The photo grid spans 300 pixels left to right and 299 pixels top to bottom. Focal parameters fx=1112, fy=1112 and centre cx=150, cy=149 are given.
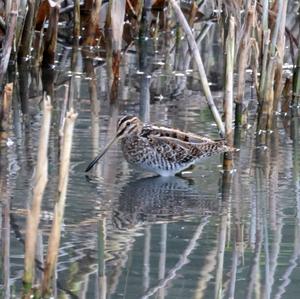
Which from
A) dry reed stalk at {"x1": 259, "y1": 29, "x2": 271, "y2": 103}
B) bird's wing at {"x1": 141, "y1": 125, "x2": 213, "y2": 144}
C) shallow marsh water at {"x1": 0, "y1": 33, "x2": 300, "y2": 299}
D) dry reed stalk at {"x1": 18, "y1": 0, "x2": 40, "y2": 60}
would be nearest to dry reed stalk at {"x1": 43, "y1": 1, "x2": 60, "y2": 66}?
dry reed stalk at {"x1": 18, "y1": 0, "x2": 40, "y2": 60}

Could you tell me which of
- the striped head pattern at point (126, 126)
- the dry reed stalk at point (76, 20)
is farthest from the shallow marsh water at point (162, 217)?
the dry reed stalk at point (76, 20)

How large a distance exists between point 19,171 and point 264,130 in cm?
201

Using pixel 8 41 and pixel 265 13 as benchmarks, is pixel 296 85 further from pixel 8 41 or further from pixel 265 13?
pixel 8 41

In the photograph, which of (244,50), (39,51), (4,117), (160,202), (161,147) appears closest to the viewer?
(160,202)

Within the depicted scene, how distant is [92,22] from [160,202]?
457 centimetres

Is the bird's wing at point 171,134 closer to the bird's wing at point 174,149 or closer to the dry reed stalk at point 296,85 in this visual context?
the bird's wing at point 174,149

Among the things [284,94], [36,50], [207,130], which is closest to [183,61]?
[36,50]

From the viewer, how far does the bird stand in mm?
6680

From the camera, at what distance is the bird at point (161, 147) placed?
6.68 m

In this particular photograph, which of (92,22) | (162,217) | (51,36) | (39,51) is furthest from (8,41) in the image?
(92,22)

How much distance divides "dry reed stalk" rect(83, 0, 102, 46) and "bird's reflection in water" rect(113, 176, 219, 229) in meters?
3.74

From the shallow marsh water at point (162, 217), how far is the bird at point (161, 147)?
9cm

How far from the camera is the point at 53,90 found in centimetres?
902

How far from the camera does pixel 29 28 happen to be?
930 centimetres
